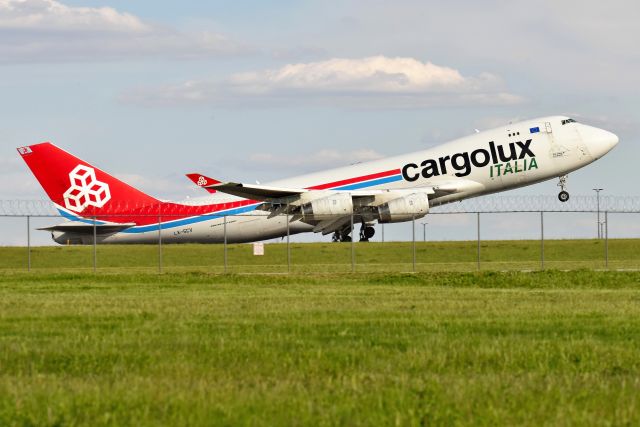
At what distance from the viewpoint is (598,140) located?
56219 millimetres

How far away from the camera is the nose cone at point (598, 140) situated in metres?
56.1

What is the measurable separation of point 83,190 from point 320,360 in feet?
175

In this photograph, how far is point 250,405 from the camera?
9664 millimetres

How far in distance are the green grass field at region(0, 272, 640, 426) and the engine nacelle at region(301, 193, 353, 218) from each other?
106ft

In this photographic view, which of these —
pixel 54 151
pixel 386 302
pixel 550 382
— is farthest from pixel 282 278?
pixel 54 151

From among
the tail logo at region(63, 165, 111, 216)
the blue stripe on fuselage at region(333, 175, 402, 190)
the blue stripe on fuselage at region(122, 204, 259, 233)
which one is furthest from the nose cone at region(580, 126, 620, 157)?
the tail logo at region(63, 165, 111, 216)

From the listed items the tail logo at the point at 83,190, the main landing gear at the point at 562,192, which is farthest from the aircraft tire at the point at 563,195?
the tail logo at the point at 83,190

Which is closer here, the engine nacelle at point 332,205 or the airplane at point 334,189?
the airplane at point 334,189

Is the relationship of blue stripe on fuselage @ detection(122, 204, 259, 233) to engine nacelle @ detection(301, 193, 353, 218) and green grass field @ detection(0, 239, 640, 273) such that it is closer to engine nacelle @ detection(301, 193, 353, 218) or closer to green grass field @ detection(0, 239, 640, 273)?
engine nacelle @ detection(301, 193, 353, 218)

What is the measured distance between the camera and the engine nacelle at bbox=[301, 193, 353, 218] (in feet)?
186

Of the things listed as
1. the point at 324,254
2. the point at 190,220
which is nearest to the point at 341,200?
the point at 324,254

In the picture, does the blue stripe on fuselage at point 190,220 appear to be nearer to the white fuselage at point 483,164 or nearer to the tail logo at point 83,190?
the white fuselage at point 483,164

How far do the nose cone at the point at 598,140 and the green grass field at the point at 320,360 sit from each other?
32.7 metres

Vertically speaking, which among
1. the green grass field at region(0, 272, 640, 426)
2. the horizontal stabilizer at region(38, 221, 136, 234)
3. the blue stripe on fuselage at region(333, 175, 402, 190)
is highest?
the blue stripe on fuselage at region(333, 175, 402, 190)
